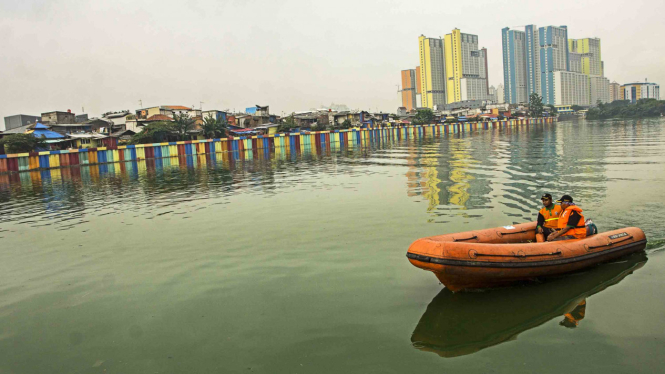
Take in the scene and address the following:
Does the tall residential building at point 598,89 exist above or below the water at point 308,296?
above

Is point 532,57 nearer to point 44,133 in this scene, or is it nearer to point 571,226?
point 44,133

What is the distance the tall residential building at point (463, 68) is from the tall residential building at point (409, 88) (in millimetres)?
28367

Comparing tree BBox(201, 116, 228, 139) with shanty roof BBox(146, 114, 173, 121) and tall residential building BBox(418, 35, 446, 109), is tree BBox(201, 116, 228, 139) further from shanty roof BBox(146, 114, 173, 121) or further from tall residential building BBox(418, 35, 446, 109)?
tall residential building BBox(418, 35, 446, 109)

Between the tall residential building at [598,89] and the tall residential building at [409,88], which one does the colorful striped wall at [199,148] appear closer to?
the tall residential building at [409,88]

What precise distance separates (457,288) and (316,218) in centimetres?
678

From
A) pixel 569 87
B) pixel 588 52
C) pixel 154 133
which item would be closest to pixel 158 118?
pixel 154 133

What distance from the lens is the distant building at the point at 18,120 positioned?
57000 millimetres

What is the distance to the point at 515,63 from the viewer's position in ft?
504

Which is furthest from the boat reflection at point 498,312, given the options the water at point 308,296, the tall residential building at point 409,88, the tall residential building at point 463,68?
the tall residential building at point 409,88

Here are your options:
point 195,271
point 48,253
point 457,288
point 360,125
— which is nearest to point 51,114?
point 360,125

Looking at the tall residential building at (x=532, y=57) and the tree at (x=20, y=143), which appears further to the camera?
the tall residential building at (x=532, y=57)

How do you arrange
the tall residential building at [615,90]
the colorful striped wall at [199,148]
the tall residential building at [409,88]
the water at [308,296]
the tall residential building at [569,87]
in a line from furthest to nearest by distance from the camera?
1. the tall residential building at [615,90]
2. the tall residential building at [409,88]
3. the tall residential building at [569,87]
4. the colorful striped wall at [199,148]
5. the water at [308,296]

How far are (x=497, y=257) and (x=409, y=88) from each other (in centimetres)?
17261

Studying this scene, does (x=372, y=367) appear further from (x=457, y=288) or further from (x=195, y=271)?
(x=195, y=271)
